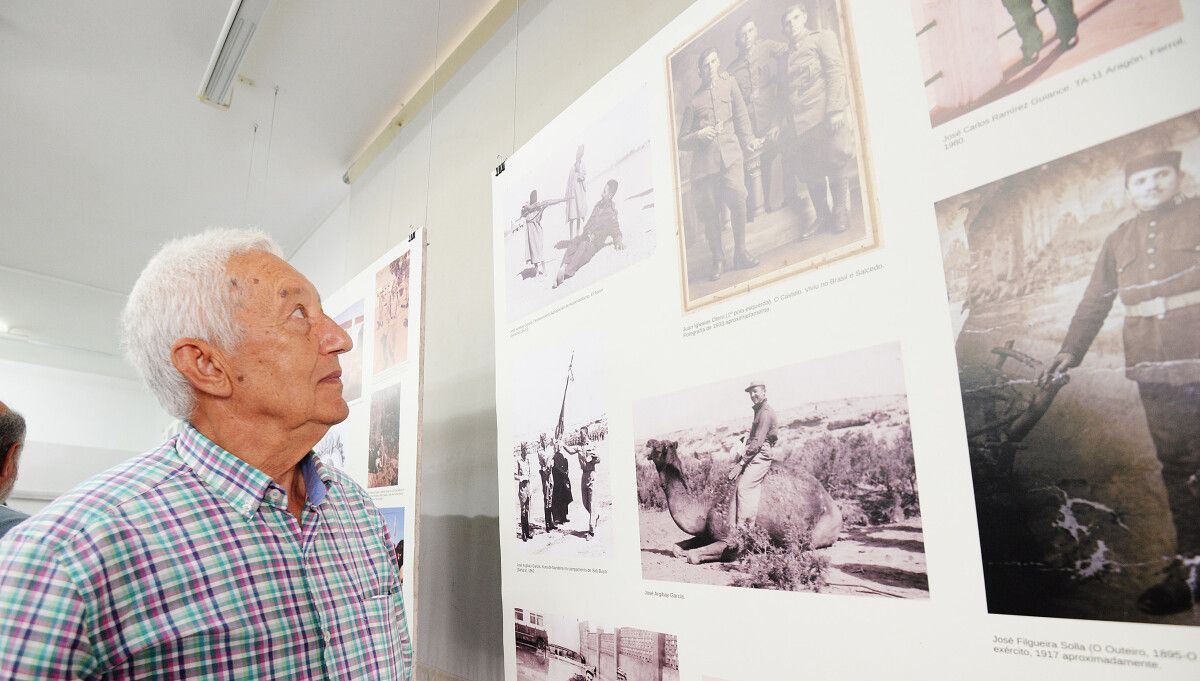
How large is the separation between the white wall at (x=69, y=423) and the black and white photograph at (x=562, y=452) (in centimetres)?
1060

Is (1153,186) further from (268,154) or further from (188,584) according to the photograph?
(268,154)

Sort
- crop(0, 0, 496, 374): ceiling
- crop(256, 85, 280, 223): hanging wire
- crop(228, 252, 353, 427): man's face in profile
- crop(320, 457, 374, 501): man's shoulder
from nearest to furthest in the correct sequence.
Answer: crop(228, 252, 353, 427): man's face in profile < crop(320, 457, 374, 501): man's shoulder < crop(0, 0, 496, 374): ceiling < crop(256, 85, 280, 223): hanging wire

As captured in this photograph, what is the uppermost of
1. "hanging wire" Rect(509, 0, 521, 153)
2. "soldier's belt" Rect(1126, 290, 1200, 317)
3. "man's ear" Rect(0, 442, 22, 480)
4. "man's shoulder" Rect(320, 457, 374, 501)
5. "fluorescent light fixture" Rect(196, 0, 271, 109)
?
"fluorescent light fixture" Rect(196, 0, 271, 109)

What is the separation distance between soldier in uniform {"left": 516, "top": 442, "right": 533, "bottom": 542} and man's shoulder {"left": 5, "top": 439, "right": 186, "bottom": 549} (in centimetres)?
93

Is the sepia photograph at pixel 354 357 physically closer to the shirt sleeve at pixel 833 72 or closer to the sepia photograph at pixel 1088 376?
the shirt sleeve at pixel 833 72

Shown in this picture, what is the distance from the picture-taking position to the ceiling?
11.4 ft

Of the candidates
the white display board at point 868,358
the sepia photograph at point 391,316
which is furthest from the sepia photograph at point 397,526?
the white display board at point 868,358

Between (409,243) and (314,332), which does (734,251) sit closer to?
(314,332)

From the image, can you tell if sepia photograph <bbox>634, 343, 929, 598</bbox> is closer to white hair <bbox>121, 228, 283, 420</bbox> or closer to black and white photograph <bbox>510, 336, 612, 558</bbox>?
black and white photograph <bbox>510, 336, 612, 558</bbox>

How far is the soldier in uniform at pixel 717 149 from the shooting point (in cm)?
146

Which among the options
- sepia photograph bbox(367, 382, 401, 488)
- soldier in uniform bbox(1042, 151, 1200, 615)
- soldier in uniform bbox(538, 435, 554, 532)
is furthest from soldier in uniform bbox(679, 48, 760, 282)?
sepia photograph bbox(367, 382, 401, 488)

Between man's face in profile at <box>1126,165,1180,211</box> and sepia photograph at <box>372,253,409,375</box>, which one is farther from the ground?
sepia photograph at <box>372,253,409,375</box>

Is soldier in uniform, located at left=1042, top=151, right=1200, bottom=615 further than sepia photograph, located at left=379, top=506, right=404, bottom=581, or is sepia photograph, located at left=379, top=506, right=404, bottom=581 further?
sepia photograph, located at left=379, top=506, right=404, bottom=581

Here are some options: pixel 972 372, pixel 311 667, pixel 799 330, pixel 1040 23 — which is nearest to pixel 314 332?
pixel 311 667
